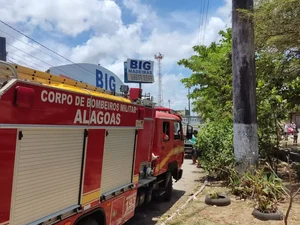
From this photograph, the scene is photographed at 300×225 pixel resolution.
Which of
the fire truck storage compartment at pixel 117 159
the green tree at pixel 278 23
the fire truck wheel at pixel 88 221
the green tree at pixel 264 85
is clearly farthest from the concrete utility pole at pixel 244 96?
the fire truck wheel at pixel 88 221

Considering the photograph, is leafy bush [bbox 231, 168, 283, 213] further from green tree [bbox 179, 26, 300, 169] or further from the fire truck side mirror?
green tree [bbox 179, 26, 300, 169]

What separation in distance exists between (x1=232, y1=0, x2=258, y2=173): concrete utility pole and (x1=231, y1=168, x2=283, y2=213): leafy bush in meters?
0.83

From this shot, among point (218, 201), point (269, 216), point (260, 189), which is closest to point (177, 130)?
point (218, 201)

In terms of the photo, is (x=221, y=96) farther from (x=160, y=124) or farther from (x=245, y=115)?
(x=160, y=124)

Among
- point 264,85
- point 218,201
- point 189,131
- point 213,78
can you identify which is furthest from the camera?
point 213,78

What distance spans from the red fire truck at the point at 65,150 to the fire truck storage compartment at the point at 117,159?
2 centimetres

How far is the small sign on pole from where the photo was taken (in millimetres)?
26406

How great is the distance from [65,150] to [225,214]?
15.3 ft

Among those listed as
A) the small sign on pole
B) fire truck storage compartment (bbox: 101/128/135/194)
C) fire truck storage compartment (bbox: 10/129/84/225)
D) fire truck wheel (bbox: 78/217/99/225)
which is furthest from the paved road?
the small sign on pole

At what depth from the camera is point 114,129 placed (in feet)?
17.7

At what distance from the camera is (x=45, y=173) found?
3773 mm

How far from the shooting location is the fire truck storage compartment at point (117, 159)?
5.20 metres

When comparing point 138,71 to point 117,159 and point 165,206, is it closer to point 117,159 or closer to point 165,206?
point 165,206

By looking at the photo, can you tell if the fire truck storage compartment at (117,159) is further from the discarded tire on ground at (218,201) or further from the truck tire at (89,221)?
the discarded tire on ground at (218,201)
